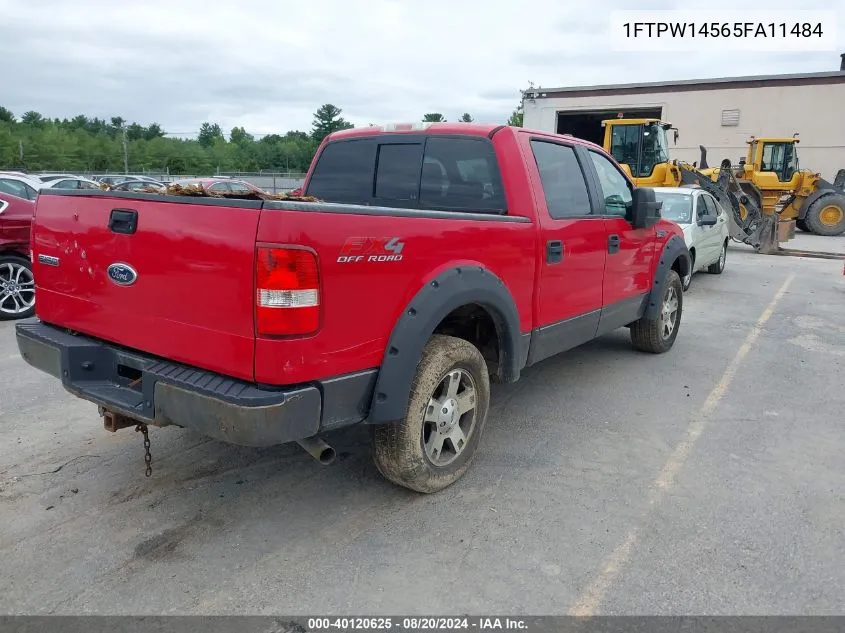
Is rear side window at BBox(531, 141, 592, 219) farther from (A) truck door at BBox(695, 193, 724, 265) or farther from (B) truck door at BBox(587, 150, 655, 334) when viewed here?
(A) truck door at BBox(695, 193, 724, 265)

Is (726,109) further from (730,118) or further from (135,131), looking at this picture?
(135,131)

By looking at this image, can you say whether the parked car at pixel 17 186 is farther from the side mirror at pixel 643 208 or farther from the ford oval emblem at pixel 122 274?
the side mirror at pixel 643 208

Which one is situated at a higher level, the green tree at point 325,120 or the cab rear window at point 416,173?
the green tree at point 325,120

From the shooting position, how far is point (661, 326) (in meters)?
6.38

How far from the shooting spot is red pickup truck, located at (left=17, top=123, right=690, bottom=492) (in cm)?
263

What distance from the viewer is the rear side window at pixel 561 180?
168 inches

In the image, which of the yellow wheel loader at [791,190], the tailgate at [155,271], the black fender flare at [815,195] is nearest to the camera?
the tailgate at [155,271]

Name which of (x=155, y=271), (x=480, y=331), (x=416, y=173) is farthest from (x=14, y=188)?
(x=480, y=331)

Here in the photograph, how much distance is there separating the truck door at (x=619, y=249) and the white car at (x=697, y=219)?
5.21m

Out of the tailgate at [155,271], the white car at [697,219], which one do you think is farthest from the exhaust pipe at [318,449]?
the white car at [697,219]

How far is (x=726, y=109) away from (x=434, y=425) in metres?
33.6

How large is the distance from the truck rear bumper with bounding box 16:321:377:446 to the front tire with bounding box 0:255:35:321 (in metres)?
5.01

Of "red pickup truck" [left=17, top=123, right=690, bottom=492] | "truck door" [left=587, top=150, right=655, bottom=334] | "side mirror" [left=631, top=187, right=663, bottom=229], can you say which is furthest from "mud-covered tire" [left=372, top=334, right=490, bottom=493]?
"side mirror" [left=631, top=187, right=663, bottom=229]

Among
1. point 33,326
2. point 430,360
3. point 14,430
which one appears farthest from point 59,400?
point 430,360
